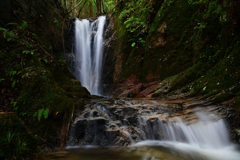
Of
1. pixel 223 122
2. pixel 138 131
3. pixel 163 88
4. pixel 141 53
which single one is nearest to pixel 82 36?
pixel 141 53

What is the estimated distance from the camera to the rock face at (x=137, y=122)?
361 centimetres

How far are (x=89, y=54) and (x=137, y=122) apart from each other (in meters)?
9.82

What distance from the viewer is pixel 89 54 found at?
12.6m

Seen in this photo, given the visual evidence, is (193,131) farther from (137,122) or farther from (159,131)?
(137,122)

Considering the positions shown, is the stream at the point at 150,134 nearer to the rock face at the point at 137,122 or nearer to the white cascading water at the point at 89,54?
the rock face at the point at 137,122

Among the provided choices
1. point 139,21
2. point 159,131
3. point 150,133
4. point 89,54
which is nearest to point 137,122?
point 150,133

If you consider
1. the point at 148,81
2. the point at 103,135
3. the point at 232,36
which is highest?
the point at 148,81

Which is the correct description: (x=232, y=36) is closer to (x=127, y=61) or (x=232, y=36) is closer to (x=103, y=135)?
(x=103, y=135)

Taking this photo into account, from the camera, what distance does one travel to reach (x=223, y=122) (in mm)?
3693

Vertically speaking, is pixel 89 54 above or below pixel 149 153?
above

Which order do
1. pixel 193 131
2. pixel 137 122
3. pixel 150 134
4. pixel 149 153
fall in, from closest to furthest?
1. pixel 149 153
2. pixel 193 131
3. pixel 150 134
4. pixel 137 122

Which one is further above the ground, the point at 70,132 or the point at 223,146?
the point at 70,132

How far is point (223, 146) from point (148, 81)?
6.16 m

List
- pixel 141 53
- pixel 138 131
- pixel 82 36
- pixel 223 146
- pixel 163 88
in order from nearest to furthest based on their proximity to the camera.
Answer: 1. pixel 223 146
2. pixel 138 131
3. pixel 163 88
4. pixel 141 53
5. pixel 82 36
